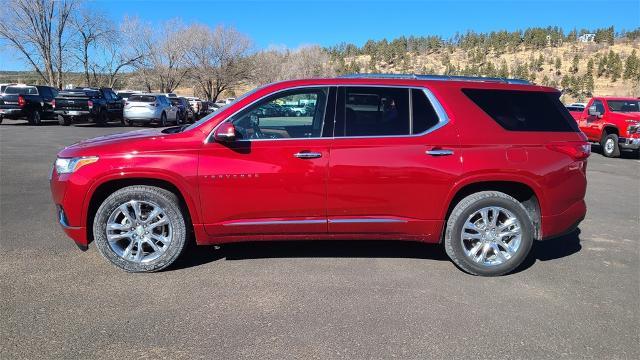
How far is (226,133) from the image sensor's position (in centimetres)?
409

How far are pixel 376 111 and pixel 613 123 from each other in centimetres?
1396

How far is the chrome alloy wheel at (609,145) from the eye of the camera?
596 inches

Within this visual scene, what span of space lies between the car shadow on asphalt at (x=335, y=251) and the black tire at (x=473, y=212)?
310 millimetres

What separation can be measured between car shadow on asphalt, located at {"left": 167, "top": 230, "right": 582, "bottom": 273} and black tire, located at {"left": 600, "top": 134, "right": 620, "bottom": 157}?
11660 millimetres

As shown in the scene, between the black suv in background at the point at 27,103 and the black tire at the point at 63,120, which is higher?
the black suv in background at the point at 27,103

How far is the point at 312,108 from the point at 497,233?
83.3 inches

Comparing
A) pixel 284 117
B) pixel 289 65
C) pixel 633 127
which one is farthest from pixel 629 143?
pixel 289 65

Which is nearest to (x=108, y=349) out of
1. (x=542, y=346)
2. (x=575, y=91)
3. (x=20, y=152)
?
(x=542, y=346)

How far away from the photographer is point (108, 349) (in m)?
3.07

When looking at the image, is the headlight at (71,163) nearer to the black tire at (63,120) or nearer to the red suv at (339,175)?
the red suv at (339,175)

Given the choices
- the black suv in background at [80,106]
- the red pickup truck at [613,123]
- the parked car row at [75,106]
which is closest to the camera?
the red pickup truck at [613,123]

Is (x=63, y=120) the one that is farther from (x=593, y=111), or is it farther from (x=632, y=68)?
(x=632, y=68)

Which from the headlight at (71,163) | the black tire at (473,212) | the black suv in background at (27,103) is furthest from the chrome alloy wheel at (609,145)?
the black suv in background at (27,103)

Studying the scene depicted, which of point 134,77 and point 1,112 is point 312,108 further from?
point 134,77
